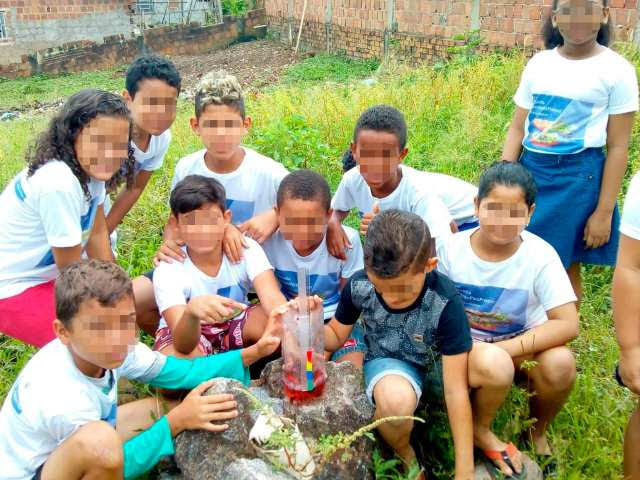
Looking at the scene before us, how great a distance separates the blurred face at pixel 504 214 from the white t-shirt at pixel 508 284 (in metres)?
0.10

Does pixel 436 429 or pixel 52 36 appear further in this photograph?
pixel 52 36

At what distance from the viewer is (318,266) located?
10.00ft

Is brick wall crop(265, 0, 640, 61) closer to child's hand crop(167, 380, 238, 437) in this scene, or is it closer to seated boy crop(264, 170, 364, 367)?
seated boy crop(264, 170, 364, 367)

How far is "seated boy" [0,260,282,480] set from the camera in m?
1.93

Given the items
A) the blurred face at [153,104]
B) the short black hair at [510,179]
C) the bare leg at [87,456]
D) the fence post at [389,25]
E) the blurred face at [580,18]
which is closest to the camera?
the bare leg at [87,456]

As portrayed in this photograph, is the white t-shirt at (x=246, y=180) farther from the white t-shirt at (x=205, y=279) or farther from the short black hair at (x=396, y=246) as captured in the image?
the short black hair at (x=396, y=246)

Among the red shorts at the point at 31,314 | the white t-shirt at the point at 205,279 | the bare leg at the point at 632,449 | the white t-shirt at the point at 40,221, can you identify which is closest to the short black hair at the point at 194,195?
the white t-shirt at the point at 205,279

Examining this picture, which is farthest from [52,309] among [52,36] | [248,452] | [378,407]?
[52,36]

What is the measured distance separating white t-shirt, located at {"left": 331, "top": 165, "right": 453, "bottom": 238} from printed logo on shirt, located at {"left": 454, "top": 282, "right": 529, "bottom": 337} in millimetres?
329

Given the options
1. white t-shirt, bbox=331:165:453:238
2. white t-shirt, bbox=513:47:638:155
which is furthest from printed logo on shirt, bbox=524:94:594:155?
white t-shirt, bbox=331:165:453:238

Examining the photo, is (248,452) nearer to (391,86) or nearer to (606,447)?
(606,447)

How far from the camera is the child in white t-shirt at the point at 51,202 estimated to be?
2.57 m

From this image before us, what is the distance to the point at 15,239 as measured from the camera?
8.86 feet

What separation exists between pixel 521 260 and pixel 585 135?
33.3 inches
